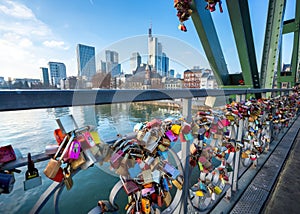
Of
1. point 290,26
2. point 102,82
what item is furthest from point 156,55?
point 290,26

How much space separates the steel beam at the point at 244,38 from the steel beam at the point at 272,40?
0.70 feet

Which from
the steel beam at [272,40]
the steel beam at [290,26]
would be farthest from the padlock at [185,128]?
the steel beam at [290,26]

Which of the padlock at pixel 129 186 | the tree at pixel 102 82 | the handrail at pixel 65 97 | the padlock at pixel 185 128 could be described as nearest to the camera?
the handrail at pixel 65 97

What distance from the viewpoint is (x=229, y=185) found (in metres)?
0.95

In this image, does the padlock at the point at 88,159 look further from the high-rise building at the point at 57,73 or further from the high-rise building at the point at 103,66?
the high-rise building at the point at 103,66

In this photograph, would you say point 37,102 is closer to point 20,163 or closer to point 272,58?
point 20,163

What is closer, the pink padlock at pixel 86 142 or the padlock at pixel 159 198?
the pink padlock at pixel 86 142

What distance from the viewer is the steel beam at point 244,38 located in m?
1.93

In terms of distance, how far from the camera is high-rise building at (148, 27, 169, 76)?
9.01 feet

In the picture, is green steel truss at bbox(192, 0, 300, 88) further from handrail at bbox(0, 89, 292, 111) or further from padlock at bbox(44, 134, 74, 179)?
padlock at bbox(44, 134, 74, 179)

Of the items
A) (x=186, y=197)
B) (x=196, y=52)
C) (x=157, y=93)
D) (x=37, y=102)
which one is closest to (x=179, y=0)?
(x=157, y=93)

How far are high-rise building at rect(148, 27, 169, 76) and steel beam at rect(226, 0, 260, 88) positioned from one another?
1268mm

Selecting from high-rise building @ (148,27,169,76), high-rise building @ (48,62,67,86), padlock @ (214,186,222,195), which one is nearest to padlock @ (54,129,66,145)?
padlock @ (214,186,222,195)

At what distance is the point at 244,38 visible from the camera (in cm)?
217
